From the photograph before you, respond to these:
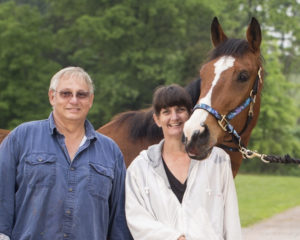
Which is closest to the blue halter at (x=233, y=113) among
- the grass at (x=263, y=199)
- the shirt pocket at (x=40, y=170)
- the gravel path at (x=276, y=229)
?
the shirt pocket at (x=40, y=170)

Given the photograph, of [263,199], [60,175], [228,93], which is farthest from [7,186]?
[263,199]

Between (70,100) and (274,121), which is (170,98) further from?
(274,121)

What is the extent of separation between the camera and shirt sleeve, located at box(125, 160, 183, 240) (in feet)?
9.21

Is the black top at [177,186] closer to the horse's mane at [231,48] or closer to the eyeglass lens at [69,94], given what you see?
the eyeglass lens at [69,94]

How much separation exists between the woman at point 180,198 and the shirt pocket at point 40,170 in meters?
0.55

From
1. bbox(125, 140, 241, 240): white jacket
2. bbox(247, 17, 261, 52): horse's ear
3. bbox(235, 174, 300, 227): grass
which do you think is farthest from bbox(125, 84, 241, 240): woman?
bbox(235, 174, 300, 227): grass

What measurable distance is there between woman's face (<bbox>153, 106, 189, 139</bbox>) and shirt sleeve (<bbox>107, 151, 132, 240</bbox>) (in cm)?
41

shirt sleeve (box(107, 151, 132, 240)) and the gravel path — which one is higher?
shirt sleeve (box(107, 151, 132, 240))

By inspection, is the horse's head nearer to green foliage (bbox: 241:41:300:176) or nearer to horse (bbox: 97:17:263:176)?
horse (bbox: 97:17:263:176)

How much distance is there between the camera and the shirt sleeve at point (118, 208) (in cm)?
301

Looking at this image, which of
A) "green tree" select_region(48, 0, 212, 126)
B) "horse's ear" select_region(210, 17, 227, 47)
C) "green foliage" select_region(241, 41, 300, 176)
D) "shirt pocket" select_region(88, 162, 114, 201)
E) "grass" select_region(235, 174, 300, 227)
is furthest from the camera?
"green foliage" select_region(241, 41, 300, 176)

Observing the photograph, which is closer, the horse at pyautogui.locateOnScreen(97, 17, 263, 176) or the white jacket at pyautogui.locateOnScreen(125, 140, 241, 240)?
the white jacket at pyautogui.locateOnScreen(125, 140, 241, 240)

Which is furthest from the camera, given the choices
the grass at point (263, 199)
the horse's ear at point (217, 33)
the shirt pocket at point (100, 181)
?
the grass at point (263, 199)

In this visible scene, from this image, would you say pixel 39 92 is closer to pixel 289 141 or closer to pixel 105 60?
pixel 105 60
